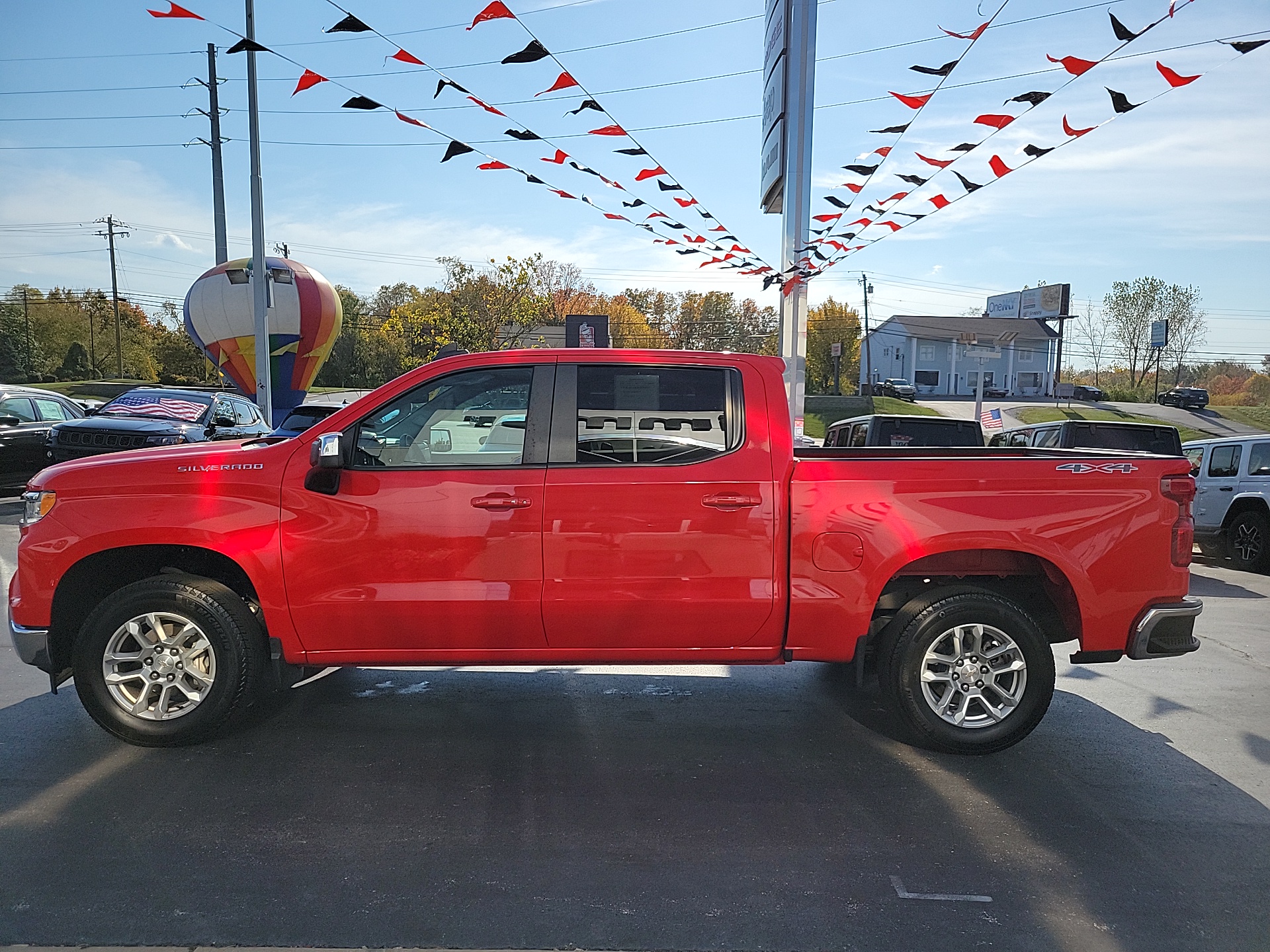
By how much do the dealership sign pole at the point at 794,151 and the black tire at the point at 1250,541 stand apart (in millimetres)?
5562

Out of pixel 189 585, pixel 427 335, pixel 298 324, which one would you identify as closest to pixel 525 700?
pixel 189 585

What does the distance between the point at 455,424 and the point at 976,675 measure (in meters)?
2.86

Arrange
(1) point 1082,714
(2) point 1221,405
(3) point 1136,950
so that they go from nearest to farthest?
(3) point 1136,950 < (1) point 1082,714 < (2) point 1221,405

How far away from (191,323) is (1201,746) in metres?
31.9

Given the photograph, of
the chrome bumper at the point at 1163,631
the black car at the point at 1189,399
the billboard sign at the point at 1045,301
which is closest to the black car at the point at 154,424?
the chrome bumper at the point at 1163,631

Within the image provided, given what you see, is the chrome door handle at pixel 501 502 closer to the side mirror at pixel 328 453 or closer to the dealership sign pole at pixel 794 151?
the side mirror at pixel 328 453

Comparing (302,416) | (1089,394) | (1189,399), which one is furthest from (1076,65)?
(1089,394)

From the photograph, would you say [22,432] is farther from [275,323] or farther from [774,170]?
[275,323]

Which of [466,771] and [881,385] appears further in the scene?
[881,385]

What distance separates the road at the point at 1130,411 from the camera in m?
53.8

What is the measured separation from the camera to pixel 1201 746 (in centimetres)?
497

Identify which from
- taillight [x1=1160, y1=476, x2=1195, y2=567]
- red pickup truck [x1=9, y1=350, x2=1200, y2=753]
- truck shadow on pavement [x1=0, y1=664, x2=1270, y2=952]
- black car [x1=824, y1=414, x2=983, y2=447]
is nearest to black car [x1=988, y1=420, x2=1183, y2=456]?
black car [x1=824, y1=414, x2=983, y2=447]

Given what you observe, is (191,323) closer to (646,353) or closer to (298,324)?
(298,324)

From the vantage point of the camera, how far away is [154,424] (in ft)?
46.2
